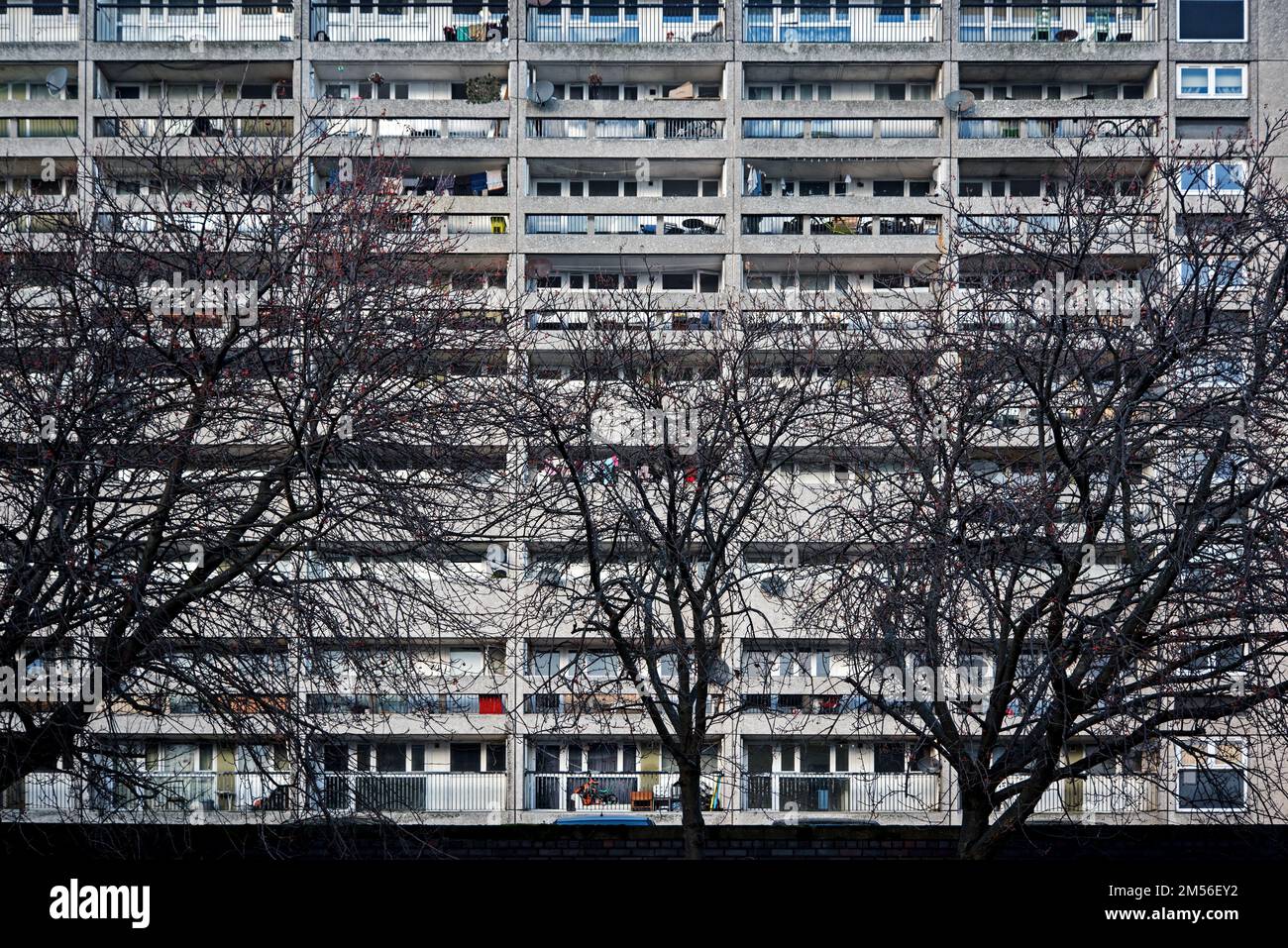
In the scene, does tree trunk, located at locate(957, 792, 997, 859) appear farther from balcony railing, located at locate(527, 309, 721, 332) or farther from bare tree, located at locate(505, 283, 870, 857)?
balcony railing, located at locate(527, 309, 721, 332)

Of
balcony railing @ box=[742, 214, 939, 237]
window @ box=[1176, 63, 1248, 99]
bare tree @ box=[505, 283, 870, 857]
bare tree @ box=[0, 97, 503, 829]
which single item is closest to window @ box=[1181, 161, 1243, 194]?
bare tree @ box=[505, 283, 870, 857]

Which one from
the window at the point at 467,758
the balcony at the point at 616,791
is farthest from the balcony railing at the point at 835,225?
the balcony at the point at 616,791

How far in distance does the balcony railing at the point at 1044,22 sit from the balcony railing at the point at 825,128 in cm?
374

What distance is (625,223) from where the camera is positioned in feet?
146

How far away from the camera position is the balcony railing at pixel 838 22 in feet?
153

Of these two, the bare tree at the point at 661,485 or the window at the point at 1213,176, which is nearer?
the window at the point at 1213,176

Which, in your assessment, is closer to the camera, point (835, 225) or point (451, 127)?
point (835, 225)

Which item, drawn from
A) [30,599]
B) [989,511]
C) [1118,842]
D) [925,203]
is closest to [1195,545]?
[989,511]

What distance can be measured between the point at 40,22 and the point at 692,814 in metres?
40.5

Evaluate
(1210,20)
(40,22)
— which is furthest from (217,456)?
(1210,20)

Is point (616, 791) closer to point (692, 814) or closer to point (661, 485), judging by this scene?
point (661, 485)

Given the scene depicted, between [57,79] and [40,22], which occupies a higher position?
[40,22]

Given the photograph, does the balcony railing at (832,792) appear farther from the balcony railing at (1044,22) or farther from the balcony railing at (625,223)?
the balcony railing at (1044,22)

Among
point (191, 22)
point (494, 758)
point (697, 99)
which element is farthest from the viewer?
point (191, 22)
